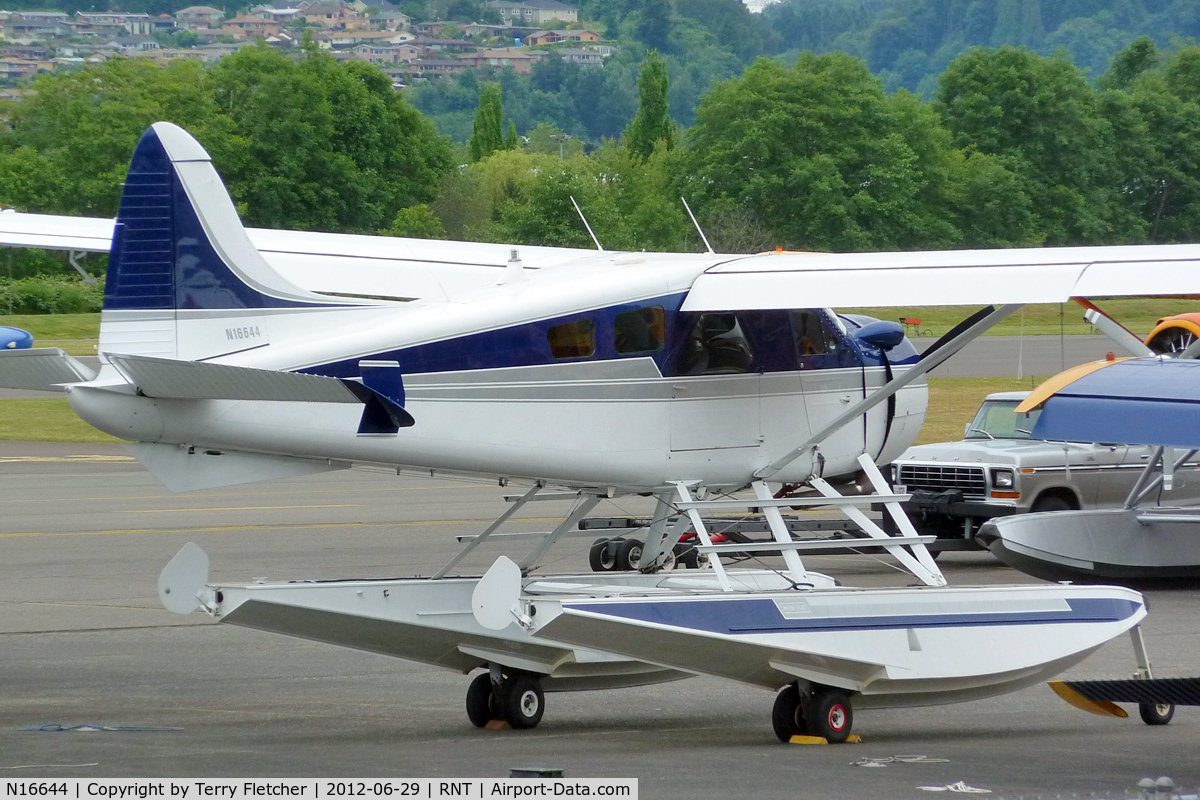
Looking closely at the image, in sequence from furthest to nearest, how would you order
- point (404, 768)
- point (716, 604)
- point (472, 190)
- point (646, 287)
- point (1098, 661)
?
point (472, 190) < point (1098, 661) < point (646, 287) < point (716, 604) < point (404, 768)

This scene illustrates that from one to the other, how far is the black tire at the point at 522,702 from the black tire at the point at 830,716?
173 cm

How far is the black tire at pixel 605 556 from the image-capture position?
15.6m

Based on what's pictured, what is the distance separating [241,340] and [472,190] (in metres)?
86.8

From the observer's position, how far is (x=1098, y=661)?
1173 cm

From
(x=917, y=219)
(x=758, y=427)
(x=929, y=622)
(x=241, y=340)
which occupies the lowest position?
(x=917, y=219)

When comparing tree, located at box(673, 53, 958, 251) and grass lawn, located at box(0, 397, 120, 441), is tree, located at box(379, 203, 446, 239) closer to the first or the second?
tree, located at box(673, 53, 958, 251)

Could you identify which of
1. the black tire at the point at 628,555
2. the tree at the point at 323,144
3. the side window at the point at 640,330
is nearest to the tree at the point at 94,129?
the tree at the point at 323,144

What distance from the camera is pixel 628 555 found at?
Answer: 1557cm

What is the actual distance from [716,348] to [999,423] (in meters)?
8.62

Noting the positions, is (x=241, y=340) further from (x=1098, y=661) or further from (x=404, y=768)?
(x=1098, y=661)

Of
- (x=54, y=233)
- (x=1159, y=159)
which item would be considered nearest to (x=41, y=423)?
(x=54, y=233)

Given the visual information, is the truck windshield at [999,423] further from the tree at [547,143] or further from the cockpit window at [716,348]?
the tree at [547,143]

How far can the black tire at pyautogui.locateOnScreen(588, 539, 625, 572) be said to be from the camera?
15.6m

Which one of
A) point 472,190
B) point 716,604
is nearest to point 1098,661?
point 716,604
